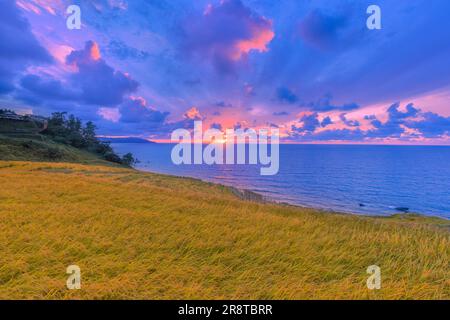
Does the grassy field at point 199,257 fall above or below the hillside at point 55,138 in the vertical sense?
below

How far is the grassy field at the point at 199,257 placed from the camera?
4098mm

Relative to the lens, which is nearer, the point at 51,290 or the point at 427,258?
the point at 51,290

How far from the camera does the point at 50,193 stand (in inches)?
436

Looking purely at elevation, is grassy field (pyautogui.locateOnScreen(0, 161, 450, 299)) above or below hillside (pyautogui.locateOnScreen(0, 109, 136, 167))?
below

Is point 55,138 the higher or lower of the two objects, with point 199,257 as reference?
higher

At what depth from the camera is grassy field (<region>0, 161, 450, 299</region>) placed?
4.10 metres

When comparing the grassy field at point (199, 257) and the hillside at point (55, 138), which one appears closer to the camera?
the grassy field at point (199, 257)

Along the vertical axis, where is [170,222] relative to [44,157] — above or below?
below

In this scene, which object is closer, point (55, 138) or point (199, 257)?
point (199, 257)

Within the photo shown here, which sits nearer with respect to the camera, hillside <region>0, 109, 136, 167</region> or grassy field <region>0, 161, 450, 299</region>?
grassy field <region>0, 161, 450, 299</region>

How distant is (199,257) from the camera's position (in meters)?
5.36

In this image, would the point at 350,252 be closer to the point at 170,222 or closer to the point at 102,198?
the point at 170,222
